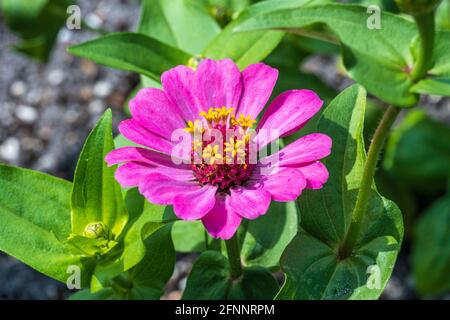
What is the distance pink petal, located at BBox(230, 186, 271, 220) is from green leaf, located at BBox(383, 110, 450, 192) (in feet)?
3.08

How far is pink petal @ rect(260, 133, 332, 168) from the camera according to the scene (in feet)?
3.35

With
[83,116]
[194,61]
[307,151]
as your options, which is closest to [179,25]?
[194,61]

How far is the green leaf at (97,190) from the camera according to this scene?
1.14 meters

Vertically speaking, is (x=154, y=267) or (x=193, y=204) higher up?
(x=193, y=204)

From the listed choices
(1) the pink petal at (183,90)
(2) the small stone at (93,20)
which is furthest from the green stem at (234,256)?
(2) the small stone at (93,20)

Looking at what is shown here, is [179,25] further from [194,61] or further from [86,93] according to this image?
[86,93]

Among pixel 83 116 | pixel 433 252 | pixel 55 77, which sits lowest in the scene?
pixel 433 252

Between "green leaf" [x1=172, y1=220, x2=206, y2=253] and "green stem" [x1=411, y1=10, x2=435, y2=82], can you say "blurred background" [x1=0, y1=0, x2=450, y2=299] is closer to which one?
"green leaf" [x1=172, y1=220, x2=206, y2=253]

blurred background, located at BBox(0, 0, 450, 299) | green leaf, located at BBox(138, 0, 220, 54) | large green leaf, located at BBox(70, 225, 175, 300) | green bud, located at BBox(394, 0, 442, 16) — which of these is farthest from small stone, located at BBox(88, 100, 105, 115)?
green bud, located at BBox(394, 0, 442, 16)

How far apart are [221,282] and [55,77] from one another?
1305mm

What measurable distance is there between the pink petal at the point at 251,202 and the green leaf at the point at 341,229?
6.2 inches

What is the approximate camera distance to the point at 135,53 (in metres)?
1.39
